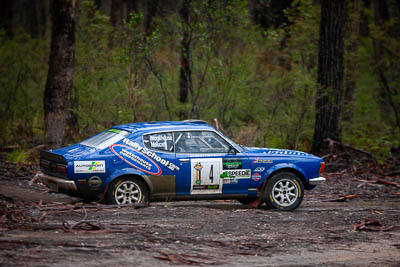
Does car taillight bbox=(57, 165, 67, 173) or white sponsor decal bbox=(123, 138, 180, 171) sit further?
white sponsor decal bbox=(123, 138, 180, 171)

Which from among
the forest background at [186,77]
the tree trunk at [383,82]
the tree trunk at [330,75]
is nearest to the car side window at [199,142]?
the forest background at [186,77]

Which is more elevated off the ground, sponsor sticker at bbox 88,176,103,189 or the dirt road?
sponsor sticker at bbox 88,176,103,189

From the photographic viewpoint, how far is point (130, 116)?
17422 millimetres

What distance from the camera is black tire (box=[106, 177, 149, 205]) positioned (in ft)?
32.4

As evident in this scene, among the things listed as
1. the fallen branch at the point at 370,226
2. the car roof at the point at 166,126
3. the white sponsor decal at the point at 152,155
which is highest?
the car roof at the point at 166,126

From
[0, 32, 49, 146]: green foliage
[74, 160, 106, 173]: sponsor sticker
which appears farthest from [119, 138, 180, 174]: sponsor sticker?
[0, 32, 49, 146]: green foliage

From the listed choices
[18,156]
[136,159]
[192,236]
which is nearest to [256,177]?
[136,159]

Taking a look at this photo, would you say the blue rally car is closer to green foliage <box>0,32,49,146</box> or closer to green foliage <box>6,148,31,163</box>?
green foliage <box>6,148,31,163</box>

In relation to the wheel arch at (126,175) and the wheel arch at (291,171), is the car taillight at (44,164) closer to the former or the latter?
the wheel arch at (126,175)

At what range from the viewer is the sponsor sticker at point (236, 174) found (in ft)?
34.3

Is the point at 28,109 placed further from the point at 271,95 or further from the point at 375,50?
the point at 375,50

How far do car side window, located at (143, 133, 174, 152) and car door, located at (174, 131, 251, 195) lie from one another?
0.10m

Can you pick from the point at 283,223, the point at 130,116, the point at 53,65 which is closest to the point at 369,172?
the point at 130,116

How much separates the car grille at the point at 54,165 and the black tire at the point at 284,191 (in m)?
3.46
